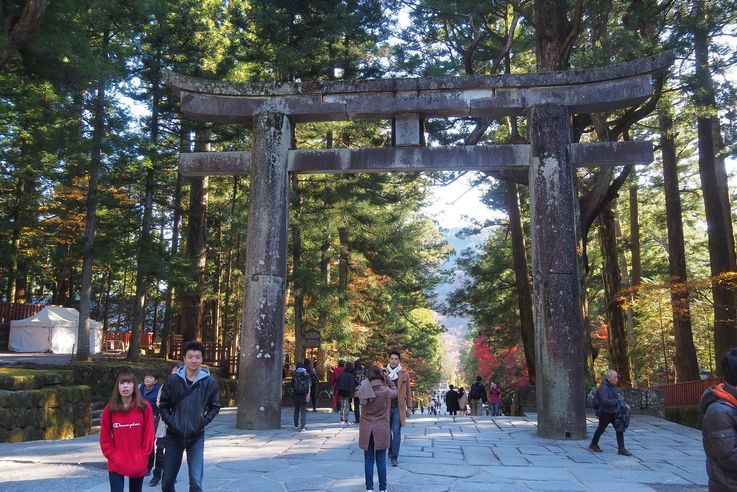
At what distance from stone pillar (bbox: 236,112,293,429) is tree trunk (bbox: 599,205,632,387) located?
1184 cm

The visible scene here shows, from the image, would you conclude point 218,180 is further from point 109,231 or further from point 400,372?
point 400,372

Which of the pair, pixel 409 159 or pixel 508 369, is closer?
pixel 409 159

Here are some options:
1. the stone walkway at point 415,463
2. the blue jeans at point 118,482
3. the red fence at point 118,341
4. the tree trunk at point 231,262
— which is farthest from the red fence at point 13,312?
the blue jeans at point 118,482

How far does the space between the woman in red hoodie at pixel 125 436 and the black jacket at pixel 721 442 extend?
12.1 ft

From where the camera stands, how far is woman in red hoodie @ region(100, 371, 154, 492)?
394cm

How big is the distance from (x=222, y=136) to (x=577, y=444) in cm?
1581

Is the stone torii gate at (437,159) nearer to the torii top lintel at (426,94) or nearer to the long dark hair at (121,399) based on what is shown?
the torii top lintel at (426,94)

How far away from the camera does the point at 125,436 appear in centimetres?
396

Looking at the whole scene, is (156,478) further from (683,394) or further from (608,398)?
(683,394)

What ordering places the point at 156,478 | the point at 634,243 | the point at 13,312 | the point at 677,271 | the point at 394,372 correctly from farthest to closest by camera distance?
the point at 13,312, the point at 634,243, the point at 677,271, the point at 394,372, the point at 156,478

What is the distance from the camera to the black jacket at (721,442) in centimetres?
291

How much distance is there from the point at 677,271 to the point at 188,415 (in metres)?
17.3

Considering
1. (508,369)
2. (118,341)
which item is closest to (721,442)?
(508,369)

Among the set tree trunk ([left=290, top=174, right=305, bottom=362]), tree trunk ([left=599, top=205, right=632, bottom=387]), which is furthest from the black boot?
tree trunk ([left=599, top=205, right=632, bottom=387])
